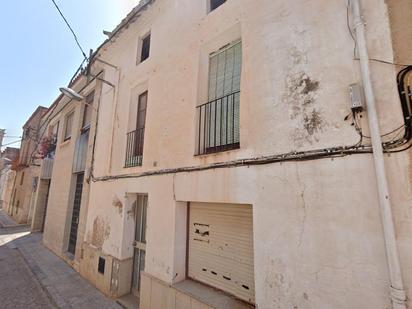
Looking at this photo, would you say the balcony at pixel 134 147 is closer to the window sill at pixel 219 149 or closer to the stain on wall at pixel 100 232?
the stain on wall at pixel 100 232

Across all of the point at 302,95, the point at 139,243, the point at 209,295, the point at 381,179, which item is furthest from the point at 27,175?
the point at 381,179

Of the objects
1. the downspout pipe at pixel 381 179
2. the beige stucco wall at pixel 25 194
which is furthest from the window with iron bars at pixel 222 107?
the beige stucco wall at pixel 25 194

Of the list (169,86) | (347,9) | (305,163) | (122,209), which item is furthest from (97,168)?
(347,9)

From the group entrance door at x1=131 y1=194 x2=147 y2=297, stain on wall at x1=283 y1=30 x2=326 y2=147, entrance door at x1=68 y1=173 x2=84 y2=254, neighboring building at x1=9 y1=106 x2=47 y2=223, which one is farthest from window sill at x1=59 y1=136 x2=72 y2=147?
stain on wall at x1=283 y1=30 x2=326 y2=147

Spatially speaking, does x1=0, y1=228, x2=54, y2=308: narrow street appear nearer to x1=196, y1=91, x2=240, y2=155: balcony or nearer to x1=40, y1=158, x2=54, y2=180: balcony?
x1=40, y1=158, x2=54, y2=180: balcony

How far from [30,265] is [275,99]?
9.52 metres

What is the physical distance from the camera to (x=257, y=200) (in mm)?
3107

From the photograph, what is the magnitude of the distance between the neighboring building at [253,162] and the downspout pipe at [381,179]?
0.04 m

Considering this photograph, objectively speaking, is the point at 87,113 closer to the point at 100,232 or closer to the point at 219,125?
the point at 100,232

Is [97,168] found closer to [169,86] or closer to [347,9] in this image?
[169,86]

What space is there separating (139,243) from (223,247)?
2686mm

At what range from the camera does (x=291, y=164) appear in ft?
9.28

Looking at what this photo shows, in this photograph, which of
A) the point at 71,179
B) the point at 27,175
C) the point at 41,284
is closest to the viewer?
the point at 41,284

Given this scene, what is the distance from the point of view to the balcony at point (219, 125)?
Answer: 3984mm
